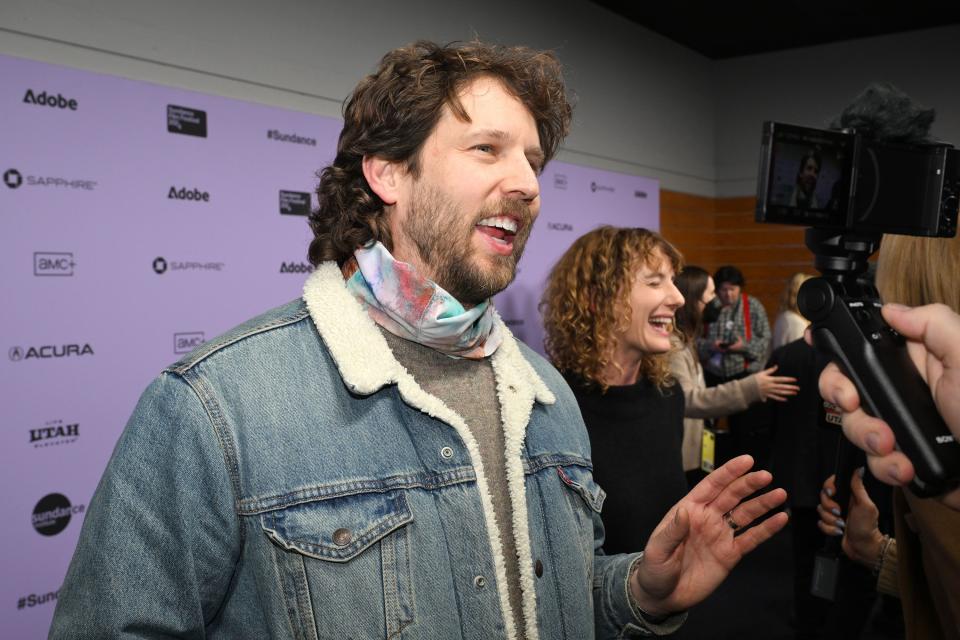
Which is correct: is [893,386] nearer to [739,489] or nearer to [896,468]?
[896,468]

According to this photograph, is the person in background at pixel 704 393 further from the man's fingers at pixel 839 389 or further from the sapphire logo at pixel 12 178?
the sapphire logo at pixel 12 178

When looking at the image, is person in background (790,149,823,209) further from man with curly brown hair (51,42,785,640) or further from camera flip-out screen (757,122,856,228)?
man with curly brown hair (51,42,785,640)

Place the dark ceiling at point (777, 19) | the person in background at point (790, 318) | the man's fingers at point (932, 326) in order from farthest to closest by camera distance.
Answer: the dark ceiling at point (777, 19) → the person in background at point (790, 318) → the man's fingers at point (932, 326)

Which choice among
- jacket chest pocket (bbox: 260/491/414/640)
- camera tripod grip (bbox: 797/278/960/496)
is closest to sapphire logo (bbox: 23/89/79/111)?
jacket chest pocket (bbox: 260/491/414/640)

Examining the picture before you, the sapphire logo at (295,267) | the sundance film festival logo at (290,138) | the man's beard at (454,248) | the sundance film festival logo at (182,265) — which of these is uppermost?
the sundance film festival logo at (290,138)

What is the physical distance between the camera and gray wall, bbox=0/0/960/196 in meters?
2.97

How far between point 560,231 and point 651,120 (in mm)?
2379

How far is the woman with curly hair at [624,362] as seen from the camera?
220cm

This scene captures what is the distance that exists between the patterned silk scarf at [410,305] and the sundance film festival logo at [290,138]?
229 centimetres

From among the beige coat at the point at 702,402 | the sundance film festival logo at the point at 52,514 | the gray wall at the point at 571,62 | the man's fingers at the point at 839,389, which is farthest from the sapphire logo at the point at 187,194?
the man's fingers at the point at 839,389

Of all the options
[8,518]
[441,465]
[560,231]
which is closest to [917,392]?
[441,465]

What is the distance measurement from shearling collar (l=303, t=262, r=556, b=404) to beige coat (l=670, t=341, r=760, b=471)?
7.92 ft

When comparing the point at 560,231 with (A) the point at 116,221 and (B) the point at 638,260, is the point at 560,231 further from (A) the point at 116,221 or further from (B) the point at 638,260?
(A) the point at 116,221

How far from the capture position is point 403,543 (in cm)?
114
